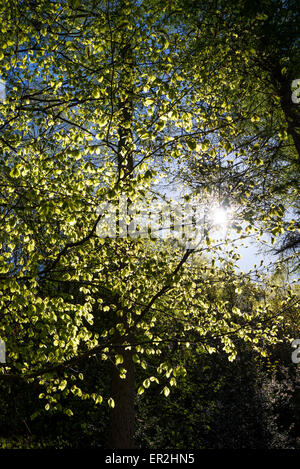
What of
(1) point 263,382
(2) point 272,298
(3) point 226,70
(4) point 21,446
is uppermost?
(3) point 226,70

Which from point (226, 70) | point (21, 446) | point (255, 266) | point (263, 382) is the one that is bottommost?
point (21, 446)

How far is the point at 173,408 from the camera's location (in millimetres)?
12422

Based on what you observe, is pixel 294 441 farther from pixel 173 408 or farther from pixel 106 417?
pixel 106 417

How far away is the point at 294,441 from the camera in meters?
11.8

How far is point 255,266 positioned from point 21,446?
27.8ft

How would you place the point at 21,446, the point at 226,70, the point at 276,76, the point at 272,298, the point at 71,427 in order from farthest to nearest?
1. the point at 272,298
2. the point at 71,427
3. the point at 21,446
4. the point at 276,76
5. the point at 226,70

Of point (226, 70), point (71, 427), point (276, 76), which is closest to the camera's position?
point (226, 70)
